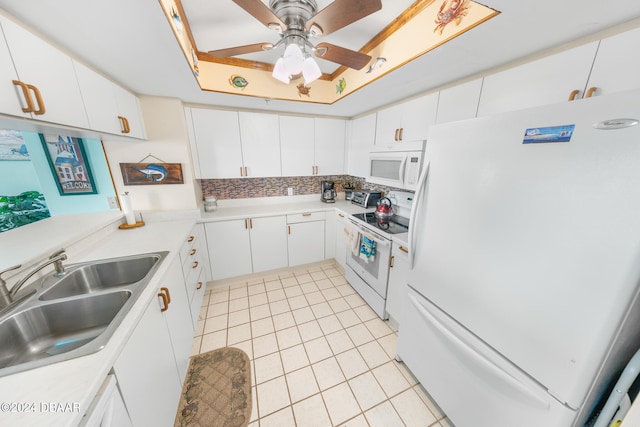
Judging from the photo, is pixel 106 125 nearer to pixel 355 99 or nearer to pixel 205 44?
pixel 205 44

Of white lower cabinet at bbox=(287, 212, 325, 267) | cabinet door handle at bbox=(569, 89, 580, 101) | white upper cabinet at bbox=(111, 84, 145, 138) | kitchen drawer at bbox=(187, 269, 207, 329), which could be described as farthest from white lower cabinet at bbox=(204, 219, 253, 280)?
cabinet door handle at bbox=(569, 89, 580, 101)

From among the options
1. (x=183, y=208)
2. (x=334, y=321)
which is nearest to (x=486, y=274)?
(x=334, y=321)

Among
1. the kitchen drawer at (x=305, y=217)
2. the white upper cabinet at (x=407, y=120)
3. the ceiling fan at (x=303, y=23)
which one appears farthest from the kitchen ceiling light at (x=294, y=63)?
the kitchen drawer at (x=305, y=217)

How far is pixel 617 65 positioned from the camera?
90cm

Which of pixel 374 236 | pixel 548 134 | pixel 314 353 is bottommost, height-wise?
pixel 314 353

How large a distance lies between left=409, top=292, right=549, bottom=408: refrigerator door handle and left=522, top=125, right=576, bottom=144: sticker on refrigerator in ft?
3.03

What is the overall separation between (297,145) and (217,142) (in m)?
0.95

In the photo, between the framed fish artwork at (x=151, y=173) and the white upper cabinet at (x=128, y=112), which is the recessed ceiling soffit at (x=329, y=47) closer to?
the white upper cabinet at (x=128, y=112)

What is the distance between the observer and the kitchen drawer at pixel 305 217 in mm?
2662

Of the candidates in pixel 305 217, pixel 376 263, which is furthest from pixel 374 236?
pixel 305 217

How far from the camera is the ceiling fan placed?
0.93 metres

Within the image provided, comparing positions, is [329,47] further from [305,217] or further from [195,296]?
[195,296]

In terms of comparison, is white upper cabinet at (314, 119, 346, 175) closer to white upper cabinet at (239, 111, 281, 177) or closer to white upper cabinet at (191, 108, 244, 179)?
white upper cabinet at (239, 111, 281, 177)

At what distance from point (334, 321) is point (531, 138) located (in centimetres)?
195
